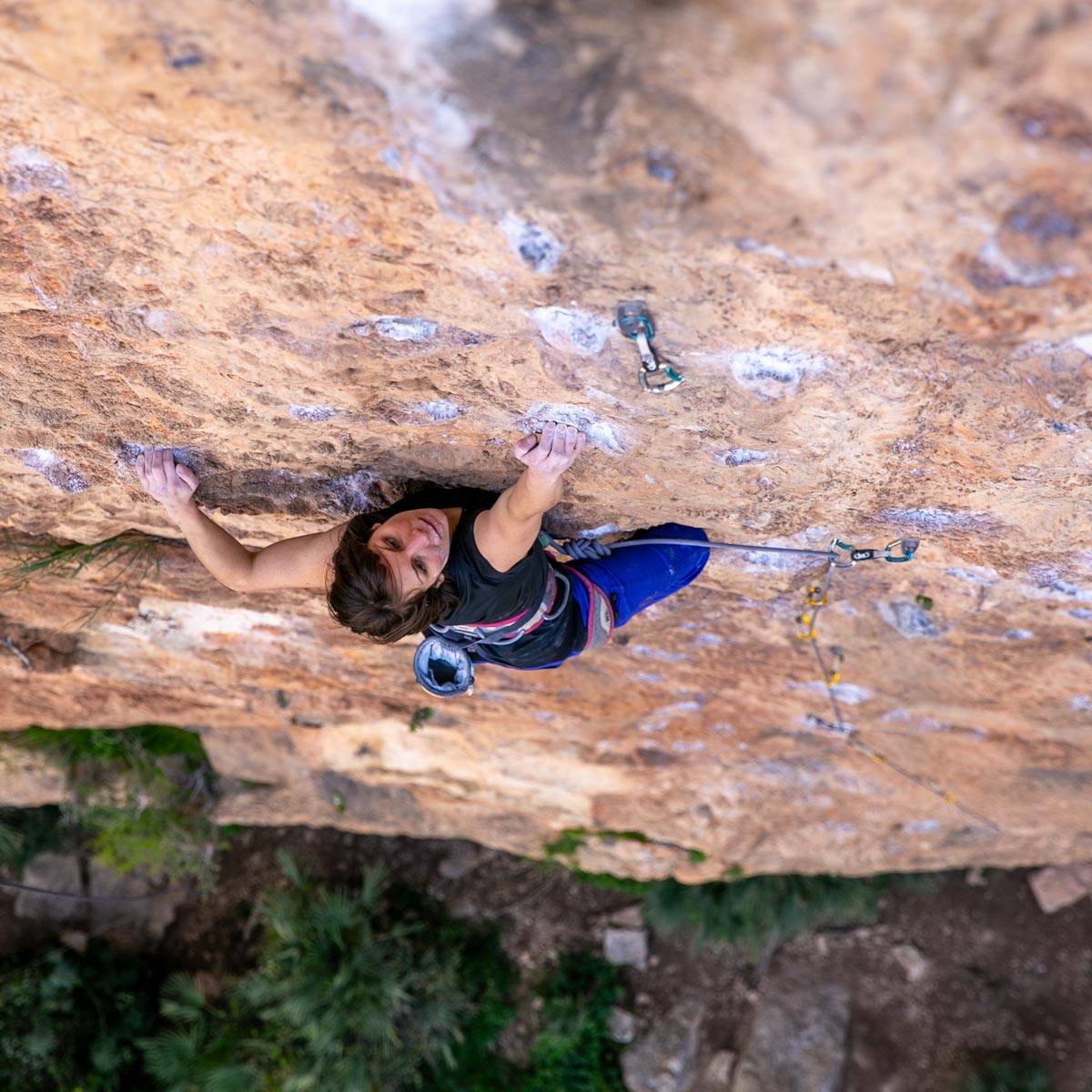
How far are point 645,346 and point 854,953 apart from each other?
5645 millimetres

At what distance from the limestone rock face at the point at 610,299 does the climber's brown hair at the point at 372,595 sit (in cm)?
21

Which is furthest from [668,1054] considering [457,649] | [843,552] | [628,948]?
[843,552]

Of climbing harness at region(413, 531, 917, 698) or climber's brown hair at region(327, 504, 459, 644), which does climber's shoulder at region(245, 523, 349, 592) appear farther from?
climbing harness at region(413, 531, 917, 698)

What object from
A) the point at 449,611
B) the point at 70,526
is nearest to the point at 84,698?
the point at 70,526

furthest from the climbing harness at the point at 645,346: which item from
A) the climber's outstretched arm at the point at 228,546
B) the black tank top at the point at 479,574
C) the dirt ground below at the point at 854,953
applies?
the dirt ground below at the point at 854,953

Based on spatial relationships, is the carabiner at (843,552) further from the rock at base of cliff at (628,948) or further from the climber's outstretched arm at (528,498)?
the rock at base of cliff at (628,948)

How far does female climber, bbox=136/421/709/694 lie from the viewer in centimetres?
203

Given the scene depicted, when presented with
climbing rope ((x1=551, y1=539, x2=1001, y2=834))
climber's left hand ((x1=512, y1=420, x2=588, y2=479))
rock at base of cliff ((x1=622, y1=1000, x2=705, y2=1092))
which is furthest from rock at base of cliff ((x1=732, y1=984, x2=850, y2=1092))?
climber's left hand ((x1=512, y1=420, x2=588, y2=479))

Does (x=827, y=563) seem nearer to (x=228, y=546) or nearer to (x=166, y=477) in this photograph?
(x=228, y=546)

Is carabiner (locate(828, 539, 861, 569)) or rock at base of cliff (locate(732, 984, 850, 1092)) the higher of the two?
carabiner (locate(828, 539, 861, 569))

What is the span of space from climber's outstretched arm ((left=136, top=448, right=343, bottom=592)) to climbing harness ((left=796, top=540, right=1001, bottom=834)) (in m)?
1.30

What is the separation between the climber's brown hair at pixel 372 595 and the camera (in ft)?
6.67

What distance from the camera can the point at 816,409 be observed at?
1.69 m

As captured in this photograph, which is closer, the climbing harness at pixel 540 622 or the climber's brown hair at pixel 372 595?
the climber's brown hair at pixel 372 595
